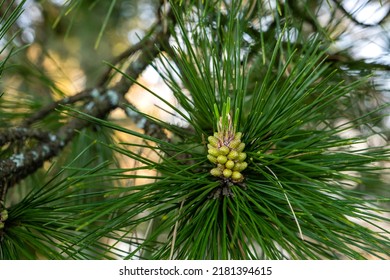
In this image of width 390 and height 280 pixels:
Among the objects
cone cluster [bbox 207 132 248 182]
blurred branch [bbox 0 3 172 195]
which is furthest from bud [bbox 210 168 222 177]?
blurred branch [bbox 0 3 172 195]

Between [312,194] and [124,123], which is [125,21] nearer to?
[124,123]

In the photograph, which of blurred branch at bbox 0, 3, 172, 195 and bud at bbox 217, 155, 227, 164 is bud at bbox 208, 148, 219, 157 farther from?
blurred branch at bbox 0, 3, 172, 195

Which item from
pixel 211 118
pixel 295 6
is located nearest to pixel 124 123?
pixel 295 6

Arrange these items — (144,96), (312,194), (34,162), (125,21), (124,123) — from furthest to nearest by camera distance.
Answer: (144,96) → (125,21) → (124,123) → (34,162) → (312,194)

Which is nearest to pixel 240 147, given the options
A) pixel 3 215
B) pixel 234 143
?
pixel 234 143

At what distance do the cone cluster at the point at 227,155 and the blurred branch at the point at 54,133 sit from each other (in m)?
0.13

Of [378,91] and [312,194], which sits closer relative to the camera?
[312,194]

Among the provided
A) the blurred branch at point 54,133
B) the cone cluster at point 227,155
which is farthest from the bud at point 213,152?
the blurred branch at point 54,133

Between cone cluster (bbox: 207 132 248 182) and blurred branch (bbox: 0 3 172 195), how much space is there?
0.13m

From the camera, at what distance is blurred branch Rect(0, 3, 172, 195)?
59cm
